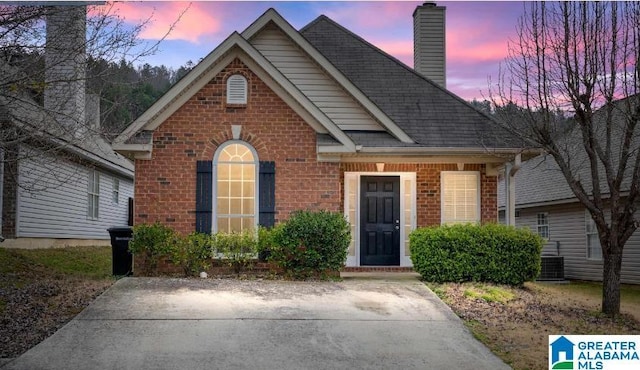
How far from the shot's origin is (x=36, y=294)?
10.8 metres

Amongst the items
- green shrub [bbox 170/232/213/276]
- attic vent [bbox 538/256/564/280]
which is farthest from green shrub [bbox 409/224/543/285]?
attic vent [bbox 538/256/564/280]

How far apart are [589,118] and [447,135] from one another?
4136 millimetres

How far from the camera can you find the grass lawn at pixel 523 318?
8.43m

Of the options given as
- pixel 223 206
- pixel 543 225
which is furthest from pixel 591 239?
pixel 223 206

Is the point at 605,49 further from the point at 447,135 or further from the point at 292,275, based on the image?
the point at 292,275

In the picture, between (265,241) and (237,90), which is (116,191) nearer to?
(237,90)

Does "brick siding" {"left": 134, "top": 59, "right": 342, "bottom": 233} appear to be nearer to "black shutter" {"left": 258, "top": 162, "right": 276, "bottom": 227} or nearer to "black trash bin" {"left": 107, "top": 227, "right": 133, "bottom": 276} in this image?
"black shutter" {"left": 258, "top": 162, "right": 276, "bottom": 227}

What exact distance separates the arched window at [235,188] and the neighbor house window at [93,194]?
1122 centimetres

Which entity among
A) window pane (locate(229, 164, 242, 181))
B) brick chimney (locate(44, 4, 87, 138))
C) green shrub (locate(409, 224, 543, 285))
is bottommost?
green shrub (locate(409, 224, 543, 285))

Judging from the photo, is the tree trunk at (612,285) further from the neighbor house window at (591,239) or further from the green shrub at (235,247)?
the neighbor house window at (591,239)

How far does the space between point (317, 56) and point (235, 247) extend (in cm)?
499

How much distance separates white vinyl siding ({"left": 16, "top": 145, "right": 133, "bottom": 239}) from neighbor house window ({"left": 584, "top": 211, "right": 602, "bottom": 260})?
15.1 metres

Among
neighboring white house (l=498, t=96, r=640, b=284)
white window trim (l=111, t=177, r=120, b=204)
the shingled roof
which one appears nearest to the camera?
the shingled roof

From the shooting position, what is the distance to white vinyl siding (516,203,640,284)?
1875cm
